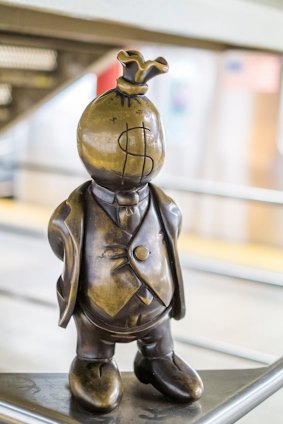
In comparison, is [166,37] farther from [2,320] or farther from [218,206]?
[218,206]

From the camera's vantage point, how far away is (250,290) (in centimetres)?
337

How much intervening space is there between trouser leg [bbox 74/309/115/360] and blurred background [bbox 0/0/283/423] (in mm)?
415

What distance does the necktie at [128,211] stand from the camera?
2.67ft

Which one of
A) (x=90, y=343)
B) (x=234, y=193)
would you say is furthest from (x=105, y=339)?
(x=234, y=193)

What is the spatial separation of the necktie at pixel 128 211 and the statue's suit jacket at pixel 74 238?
44 mm

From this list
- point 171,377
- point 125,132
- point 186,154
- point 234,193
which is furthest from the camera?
point 186,154

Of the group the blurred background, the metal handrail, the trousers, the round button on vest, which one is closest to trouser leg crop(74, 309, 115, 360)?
the trousers

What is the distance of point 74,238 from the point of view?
814mm

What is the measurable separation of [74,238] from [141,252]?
0.08 m

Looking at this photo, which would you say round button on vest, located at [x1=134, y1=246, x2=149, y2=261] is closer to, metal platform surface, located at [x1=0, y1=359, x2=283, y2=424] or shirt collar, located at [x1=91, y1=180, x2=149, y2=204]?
shirt collar, located at [x1=91, y1=180, x2=149, y2=204]

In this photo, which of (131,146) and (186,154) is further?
(186,154)

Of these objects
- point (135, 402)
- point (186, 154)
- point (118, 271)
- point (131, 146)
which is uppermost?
point (131, 146)

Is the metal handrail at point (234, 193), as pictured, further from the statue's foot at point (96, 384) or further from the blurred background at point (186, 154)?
the statue's foot at point (96, 384)

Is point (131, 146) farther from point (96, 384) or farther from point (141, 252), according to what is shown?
point (96, 384)
